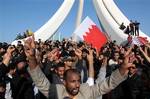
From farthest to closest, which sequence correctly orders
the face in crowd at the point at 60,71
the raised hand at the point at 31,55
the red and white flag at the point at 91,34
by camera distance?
the red and white flag at the point at 91,34
the face in crowd at the point at 60,71
the raised hand at the point at 31,55

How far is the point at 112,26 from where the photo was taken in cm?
3419

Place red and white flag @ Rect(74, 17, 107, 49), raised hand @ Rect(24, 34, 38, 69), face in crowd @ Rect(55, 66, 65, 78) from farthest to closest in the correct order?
red and white flag @ Rect(74, 17, 107, 49) → face in crowd @ Rect(55, 66, 65, 78) → raised hand @ Rect(24, 34, 38, 69)

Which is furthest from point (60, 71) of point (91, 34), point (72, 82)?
point (91, 34)

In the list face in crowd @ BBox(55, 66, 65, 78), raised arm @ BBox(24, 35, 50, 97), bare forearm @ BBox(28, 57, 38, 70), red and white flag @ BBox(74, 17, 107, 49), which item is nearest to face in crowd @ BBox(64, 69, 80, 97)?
raised arm @ BBox(24, 35, 50, 97)

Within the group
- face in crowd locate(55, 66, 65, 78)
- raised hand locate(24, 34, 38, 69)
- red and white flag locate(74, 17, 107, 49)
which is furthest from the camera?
red and white flag locate(74, 17, 107, 49)

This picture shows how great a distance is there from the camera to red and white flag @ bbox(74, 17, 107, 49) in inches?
571

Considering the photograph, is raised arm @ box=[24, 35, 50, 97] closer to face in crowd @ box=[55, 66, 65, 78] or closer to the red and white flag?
face in crowd @ box=[55, 66, 65, 78]

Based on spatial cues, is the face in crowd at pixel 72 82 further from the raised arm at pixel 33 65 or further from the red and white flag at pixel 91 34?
the red and white flag at pixel 91 34

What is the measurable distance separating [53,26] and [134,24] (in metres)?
15.0

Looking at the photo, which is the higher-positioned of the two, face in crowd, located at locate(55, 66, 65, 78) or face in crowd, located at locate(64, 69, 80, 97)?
face in crowd, located at locate(55, 66, 65, 78)

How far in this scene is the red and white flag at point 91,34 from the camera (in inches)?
571

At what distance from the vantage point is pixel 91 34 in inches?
590

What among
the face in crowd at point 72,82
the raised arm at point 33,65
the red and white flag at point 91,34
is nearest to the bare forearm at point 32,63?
the raised arm at point 33,65

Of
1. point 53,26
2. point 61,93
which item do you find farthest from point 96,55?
point 53,26
